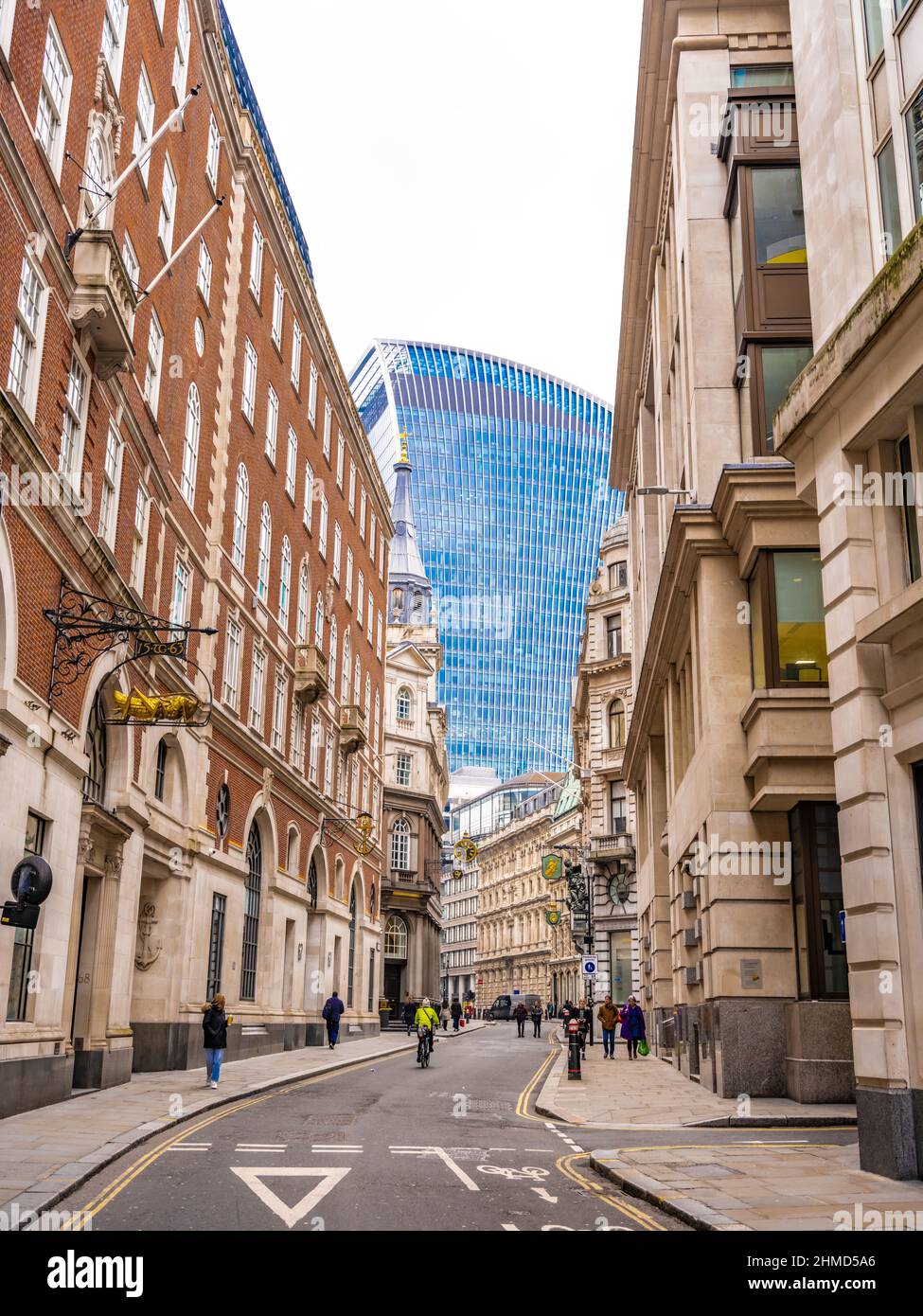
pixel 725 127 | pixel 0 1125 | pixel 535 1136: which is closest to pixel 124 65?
pixel 725 127

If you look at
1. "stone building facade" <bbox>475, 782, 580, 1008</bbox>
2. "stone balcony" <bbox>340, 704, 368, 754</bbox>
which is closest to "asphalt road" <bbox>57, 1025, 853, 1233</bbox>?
"stone balcony" <bbox>340, 704, 368, 754</bbox>

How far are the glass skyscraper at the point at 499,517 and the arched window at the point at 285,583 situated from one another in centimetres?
14809

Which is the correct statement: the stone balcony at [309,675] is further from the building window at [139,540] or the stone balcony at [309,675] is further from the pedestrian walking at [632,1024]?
the building window at [139,540]

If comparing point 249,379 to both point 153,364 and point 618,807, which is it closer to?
point 153,364

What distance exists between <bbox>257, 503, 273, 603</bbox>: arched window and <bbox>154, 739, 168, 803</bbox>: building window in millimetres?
8964

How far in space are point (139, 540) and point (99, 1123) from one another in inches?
488

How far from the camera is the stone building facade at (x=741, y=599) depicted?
20516 millimetres

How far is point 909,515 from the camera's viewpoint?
1318cm

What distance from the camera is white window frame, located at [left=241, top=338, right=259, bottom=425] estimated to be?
35094mm

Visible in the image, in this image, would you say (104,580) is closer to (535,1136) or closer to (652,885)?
(535,1136)

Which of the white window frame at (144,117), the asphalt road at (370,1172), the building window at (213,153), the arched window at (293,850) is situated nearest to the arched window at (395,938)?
the arched window at (293,850)

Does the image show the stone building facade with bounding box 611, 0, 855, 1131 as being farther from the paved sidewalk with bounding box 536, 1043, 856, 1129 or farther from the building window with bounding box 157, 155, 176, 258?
the building window with bounding box 157, 155, 176, 258

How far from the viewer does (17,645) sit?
56.5ft
